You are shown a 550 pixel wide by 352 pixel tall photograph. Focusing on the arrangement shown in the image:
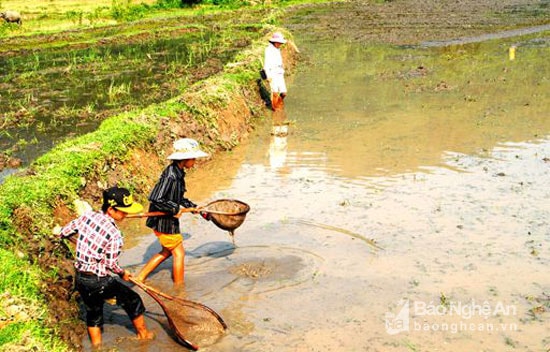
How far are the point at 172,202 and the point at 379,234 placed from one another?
2.22m

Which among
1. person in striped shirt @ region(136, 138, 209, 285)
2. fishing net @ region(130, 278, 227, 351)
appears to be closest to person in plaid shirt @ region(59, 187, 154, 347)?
fishing net @ region(130, 278, 227, 351)

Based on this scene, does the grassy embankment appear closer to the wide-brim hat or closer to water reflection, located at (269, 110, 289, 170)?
water reflection, located at (269, 110, 289, 170)

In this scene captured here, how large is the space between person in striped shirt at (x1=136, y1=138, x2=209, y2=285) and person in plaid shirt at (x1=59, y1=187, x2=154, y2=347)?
2.36ft

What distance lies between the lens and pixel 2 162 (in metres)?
9.29

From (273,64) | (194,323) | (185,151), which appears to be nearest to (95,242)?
(194,323)

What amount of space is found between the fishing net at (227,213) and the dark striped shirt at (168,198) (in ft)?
1.09

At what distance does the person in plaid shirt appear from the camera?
4.73 meters

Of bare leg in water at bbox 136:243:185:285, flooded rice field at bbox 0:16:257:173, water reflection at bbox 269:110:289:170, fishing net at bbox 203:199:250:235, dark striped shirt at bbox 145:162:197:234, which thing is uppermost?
dark striped shirt at bbox 145:162:197:234

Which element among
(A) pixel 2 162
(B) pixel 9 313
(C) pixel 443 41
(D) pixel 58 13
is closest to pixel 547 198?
(B) pixel 9 313

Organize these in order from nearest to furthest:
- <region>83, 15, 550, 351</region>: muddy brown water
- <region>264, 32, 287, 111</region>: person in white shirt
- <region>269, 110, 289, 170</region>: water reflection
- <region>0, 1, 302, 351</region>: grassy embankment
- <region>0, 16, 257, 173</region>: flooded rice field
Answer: <region>0, 1, 302, 351</region>: grassy embankment
<region>83, 15, 550, 351</region>: muddy brown water
<region>269, 110, 289, 170</region>: water reflection
<region>0, 16, 257, 173</region>: flooded rice field
<region>264, 32, 287, 111</region>: person in white shirt

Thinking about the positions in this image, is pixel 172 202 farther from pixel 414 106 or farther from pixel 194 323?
pixel 414 106

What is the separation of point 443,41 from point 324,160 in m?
11.7

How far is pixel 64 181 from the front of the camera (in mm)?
6949

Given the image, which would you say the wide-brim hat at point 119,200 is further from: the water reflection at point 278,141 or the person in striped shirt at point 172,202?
the water reflection at point 278,141
